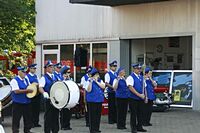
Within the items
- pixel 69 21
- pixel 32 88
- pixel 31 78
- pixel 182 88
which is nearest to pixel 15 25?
pixel 69 21

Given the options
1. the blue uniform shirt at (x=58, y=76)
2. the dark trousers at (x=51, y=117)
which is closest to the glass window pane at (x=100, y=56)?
the blue uniform shirt at (x=58, y=76)

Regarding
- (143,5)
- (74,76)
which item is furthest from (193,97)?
(74,76)

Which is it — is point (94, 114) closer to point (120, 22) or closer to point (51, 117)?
point (51, 117)

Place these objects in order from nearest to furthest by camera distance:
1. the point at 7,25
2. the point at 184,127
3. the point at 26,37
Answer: the point at 184,127 → the point at 7,25 → the point at 26,37

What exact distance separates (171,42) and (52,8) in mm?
6654

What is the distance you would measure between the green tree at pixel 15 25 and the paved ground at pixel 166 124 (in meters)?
8.46

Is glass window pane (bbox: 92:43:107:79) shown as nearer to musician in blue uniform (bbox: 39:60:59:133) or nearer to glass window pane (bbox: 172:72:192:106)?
glass window pane (bbox: 172:72:192:106)

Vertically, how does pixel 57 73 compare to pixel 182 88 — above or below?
above

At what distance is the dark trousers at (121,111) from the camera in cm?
1600

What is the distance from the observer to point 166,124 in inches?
670

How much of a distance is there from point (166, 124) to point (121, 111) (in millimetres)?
1803

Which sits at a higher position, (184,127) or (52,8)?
(52,8)

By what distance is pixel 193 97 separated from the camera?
68.5ft

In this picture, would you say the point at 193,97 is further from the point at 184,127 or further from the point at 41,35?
the point at 41,35
